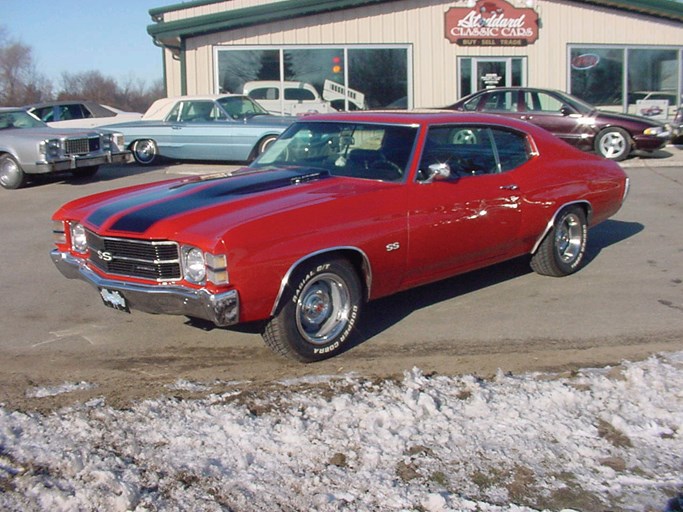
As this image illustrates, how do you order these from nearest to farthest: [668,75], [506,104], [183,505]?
1. [183,505]
2. [506,104]
3. [668,75]

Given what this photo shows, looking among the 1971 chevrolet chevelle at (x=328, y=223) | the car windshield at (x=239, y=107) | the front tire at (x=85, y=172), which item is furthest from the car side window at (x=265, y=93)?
the 1971 chevrolet chevelle at (x=328, y=223)

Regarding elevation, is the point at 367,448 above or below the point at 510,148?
below

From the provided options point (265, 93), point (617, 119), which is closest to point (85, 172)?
A: point (265, 93)

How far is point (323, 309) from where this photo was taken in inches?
218

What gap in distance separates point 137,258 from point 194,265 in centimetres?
46

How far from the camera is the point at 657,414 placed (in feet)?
14.9

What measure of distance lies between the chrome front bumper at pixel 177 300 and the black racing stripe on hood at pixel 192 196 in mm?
367

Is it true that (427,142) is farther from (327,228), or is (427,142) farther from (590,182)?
(590,182)

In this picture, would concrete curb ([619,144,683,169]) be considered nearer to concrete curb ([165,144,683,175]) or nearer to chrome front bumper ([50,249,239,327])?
concrete curb ([165,144,683,175])

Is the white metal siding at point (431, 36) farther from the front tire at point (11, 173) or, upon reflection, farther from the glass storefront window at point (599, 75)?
the front tire at point (11, 173)

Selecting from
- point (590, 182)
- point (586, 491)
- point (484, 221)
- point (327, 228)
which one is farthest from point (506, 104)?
point (586, 491)

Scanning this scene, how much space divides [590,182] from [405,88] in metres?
14.7

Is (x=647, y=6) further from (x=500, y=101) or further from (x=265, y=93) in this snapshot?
Answer: (x=265, y=93)

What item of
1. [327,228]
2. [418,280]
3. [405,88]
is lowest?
[418,280]
